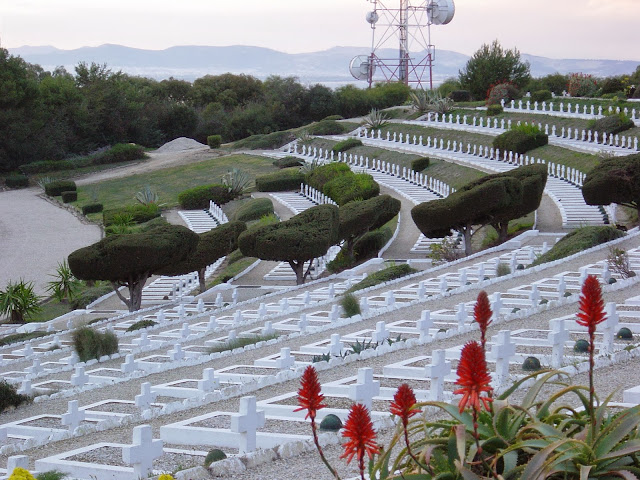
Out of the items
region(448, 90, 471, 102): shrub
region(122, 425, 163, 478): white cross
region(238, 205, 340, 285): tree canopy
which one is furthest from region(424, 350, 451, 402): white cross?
region(448, 90, 471, 102): shrub

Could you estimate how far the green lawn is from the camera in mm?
45750

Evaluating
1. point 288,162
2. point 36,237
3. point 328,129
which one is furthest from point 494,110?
point 36,237

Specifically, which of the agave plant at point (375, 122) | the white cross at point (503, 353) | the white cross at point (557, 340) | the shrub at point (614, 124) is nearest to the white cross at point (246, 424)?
the white cross at point (503, 353)

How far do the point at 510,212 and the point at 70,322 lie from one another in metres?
10.8

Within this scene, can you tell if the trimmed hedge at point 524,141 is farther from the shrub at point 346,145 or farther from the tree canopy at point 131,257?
the tree canopy at point 131,257

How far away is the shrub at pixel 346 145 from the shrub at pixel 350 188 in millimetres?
10693

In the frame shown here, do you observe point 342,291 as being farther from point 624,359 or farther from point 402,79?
point 402,79

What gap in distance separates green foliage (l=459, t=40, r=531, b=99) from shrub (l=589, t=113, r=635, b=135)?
18.9m

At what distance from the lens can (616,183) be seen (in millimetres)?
21516

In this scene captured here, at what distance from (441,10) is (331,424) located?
5988cm

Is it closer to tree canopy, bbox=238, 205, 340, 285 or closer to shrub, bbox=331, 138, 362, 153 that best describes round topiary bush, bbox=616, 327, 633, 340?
tree canopy, bbox=238, 205, 340, 285

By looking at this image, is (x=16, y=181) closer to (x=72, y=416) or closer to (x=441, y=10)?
Answer: (x=441, y=10)

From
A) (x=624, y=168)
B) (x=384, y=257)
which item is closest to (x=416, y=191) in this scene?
(x=384, y=257)

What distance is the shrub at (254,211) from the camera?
3441cm
